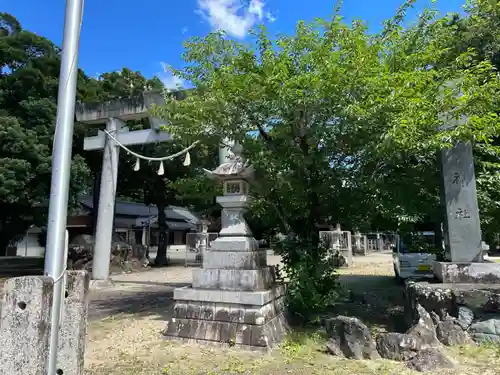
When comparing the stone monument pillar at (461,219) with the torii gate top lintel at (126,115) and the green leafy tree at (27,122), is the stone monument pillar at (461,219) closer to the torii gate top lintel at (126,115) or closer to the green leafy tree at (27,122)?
the torii gate top lintel at (126,115)

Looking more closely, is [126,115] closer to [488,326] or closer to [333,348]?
[333,348]

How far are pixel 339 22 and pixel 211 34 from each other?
241 cm

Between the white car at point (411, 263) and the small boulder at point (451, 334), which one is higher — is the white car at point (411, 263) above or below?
above

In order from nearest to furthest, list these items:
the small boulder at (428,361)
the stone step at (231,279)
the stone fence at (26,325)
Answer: the stone fence at (26,325)
the small boulder at (428,361)
the stone step at (231,279)

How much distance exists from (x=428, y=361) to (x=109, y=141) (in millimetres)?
10869

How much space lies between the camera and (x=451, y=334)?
18.1 feet

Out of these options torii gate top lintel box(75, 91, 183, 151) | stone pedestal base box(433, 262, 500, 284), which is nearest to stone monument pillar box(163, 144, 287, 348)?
stone pedestal base box(433, 262, 500, 284)

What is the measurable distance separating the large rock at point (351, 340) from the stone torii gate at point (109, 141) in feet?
26.1

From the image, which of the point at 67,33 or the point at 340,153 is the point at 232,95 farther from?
the point at 67,33

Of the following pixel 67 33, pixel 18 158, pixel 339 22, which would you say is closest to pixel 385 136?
pixel 339 22

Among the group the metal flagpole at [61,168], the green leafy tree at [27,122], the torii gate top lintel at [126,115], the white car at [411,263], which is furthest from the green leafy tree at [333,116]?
the green leafy tree at [27,122]

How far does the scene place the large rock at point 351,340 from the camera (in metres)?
5.18

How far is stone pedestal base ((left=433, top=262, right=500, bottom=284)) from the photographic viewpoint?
613 cm

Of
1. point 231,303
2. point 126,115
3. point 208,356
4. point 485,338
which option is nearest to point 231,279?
point 231,303
